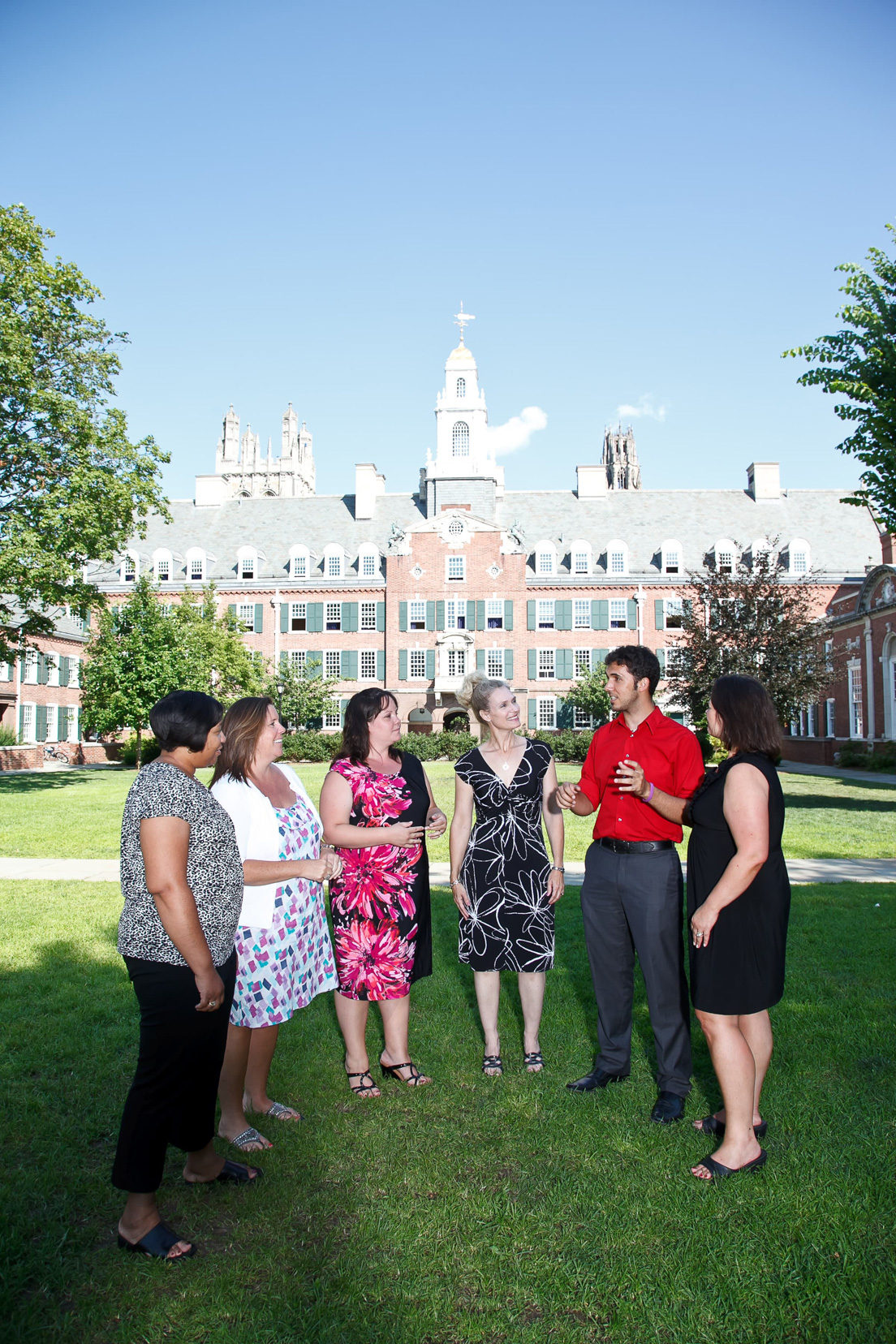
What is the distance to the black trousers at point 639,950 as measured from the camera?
443 cm

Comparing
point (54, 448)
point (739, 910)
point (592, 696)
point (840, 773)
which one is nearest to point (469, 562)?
point (592, 696)

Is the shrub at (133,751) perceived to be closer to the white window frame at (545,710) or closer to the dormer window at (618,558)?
the white window frame at (545,710)

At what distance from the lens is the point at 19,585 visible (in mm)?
20812

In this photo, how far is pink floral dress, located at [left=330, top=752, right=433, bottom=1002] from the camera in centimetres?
457

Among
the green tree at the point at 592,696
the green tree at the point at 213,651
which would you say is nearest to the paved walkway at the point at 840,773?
the green tree at the point at 592,696

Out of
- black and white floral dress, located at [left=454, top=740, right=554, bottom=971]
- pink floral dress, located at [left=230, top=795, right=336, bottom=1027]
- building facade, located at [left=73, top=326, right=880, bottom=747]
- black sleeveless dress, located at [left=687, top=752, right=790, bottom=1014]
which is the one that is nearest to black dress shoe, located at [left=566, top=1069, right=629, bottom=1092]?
black and white floral dress, located at [left=454, top=740, right=554, bottom=971]

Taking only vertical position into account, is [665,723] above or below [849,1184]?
above

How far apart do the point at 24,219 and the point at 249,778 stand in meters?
23.4

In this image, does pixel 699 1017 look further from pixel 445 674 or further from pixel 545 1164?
pixel 445 674

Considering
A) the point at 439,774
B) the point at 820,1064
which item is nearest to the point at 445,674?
the point at 439,774

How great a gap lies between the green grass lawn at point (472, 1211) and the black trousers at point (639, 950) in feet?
0.79

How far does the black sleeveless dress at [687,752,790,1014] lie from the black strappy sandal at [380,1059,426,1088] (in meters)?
1.61

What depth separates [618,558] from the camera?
157ft

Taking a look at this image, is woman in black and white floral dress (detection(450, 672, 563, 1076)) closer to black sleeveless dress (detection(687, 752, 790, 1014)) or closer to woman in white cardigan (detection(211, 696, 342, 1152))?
woman in white cardigan (detection(211, 696, 342, 1152))
